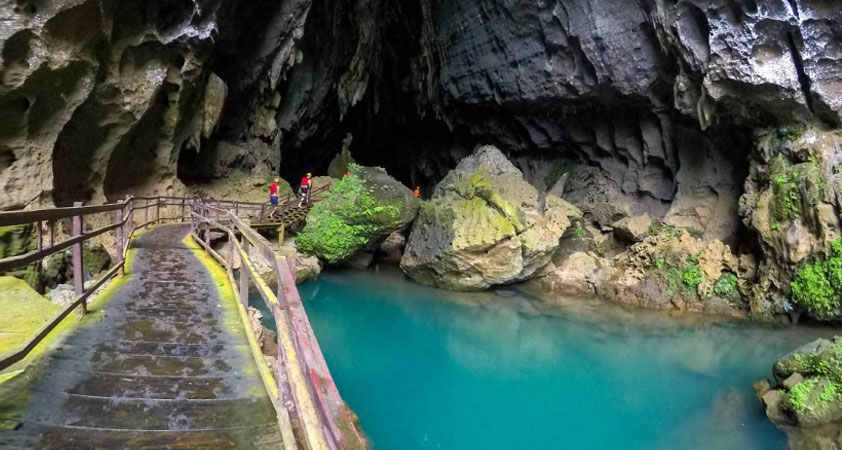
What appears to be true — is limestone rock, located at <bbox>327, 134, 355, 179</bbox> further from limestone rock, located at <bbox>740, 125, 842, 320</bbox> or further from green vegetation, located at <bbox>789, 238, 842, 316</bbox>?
green vegetation, located at <bbox>789, 238, 842, 316</bbox>

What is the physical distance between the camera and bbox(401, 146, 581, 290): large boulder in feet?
43.4

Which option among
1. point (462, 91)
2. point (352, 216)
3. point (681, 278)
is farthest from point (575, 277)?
point (462, 91)

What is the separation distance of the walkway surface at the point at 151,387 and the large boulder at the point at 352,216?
9323 millimetres

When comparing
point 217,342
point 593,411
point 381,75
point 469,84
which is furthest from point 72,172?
point 381,75

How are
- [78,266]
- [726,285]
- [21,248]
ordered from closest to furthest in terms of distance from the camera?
[78,266]
[21,248]
[726,285]

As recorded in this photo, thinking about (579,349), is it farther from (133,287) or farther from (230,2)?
(230,2)

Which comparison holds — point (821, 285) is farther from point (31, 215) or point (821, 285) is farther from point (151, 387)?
point (31, 215)

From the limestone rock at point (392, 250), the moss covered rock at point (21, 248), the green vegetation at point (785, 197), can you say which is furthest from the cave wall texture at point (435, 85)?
the limestone rock at point (392, 250)

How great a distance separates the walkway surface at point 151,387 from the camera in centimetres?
206

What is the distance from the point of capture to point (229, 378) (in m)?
2.73

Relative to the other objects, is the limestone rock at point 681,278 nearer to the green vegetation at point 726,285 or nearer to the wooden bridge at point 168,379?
the green vegetation at point 726,285

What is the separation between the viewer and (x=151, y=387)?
252cm

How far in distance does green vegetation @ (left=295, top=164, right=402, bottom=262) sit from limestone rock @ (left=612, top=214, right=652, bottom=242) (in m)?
8.19

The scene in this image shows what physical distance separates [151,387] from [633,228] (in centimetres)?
1566
